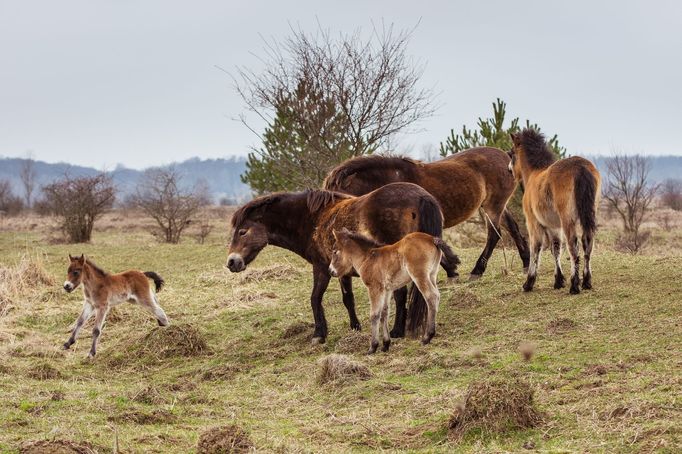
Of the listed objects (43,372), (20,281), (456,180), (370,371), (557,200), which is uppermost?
(456,180)

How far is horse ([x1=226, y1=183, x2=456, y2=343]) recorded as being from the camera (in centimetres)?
920

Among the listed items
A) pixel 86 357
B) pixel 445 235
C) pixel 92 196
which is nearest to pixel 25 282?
pixel 86 357

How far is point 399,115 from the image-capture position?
20.6 m

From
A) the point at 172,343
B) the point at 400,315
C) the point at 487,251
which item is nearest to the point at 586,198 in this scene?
the point at 400,315

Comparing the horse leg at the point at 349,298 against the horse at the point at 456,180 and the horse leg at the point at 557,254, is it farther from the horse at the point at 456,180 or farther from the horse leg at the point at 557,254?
the horse leg at the point at 557,254

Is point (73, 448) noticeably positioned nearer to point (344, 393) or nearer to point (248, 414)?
point (248, 414)

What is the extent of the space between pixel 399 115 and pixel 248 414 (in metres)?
14.7

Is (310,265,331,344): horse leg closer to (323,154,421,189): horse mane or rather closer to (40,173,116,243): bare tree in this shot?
(323,154,421,189): horse mane

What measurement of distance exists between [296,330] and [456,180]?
3.69 m

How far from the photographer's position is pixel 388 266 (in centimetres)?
840

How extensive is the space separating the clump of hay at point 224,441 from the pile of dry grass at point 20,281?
31.7ft

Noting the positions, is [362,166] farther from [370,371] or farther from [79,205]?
[79,205]

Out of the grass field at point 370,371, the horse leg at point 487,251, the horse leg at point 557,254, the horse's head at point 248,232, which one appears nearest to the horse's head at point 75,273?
the grass field at point 370,371

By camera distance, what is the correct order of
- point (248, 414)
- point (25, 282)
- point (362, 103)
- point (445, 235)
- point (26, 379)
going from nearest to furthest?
point (248, 414) → point (26, 379) → point (25, 282) → point (362, 103) → point (445, 235)
